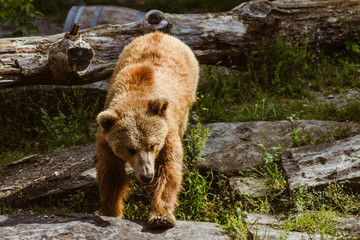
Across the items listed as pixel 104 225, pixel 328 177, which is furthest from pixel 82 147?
pixel 328 177

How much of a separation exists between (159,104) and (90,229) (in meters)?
1.39

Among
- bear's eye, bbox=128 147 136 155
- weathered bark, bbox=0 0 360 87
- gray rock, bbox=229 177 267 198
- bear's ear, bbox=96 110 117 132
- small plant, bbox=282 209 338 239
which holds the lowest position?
gray rock, bbox=229 177 267 198

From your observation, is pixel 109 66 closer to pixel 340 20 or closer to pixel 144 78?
pixel 144 78

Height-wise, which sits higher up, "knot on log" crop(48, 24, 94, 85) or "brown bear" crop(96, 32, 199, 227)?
"knot on log" crop(48, 24, 94, 85)

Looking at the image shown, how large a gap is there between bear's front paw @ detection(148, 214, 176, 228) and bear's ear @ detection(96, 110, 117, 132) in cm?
103

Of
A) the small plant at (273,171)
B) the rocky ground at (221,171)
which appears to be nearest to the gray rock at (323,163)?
the rocky ground at (221,171)

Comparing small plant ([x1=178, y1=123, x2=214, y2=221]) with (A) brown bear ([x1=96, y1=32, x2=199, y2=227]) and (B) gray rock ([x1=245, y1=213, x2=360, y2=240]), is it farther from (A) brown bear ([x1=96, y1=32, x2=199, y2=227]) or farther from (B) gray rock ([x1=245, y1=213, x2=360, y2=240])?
(B) gray rock ([x1=245, y1=213, x2=360, y2=240])

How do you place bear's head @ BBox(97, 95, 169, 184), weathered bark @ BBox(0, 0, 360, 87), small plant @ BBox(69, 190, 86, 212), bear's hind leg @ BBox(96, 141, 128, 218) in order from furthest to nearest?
weathered bark @ BBox(0, 0, 360, 87) < small plant @ BBox(69, 190, 86, 212) < bear's hind leg @ BBox(96, 141, 128, 218) < bear's head @ BBox(97, 95, 169, 184)

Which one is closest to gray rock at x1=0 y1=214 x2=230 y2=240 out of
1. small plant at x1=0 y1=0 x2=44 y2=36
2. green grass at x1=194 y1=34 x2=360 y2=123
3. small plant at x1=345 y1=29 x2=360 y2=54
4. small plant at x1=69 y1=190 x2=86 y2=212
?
small plant at x1=69 y1=190 x2=86 y2=212

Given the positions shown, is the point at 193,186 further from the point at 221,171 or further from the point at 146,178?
the point at 146,178

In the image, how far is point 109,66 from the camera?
6328mm

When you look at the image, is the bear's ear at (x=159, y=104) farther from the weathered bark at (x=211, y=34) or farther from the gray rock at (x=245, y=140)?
the weathered bark at (x=211, y=34)

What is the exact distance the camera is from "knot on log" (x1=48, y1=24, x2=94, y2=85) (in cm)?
546

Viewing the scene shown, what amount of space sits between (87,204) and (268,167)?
7.65ft
